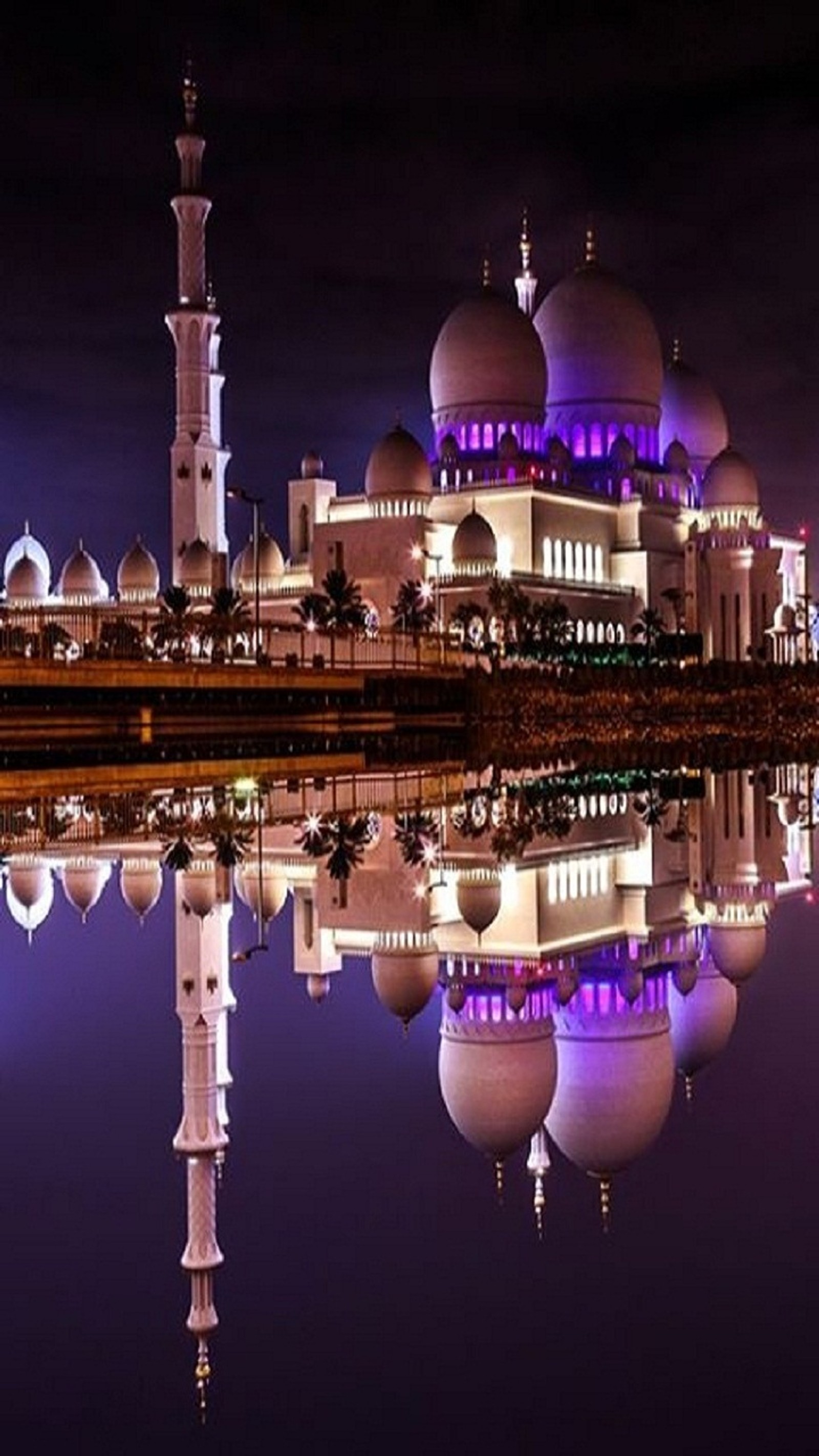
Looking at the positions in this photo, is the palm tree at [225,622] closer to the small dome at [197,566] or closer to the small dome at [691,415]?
the small dome at [197,566]

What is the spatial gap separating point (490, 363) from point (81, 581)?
15856 millimetres

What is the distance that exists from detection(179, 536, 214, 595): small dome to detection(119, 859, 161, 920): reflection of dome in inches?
1387

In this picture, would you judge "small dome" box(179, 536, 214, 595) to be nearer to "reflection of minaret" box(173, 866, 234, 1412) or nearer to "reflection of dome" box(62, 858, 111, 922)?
"reflection of dome" box(62, 858, 111, 922)

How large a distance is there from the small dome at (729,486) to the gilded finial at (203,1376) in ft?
163

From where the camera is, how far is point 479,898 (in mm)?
6188

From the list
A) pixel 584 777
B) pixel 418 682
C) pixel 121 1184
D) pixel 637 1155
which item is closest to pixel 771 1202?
pixel 637 1155

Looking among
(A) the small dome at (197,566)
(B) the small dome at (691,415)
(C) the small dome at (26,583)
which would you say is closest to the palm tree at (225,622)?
(A) the small dome at (197,566)

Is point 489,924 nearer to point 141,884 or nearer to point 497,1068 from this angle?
point 497,1068

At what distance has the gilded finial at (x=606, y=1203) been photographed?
8.37 ft

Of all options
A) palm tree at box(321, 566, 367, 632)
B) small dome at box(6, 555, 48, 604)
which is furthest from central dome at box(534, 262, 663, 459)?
small dome at box(6, 555, 48, 604)

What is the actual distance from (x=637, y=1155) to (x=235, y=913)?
2959 mm

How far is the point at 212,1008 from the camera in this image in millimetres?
4430

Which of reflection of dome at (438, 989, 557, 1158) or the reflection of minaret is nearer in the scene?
the reflection of minaret

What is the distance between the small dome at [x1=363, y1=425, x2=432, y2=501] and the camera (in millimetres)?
42750
